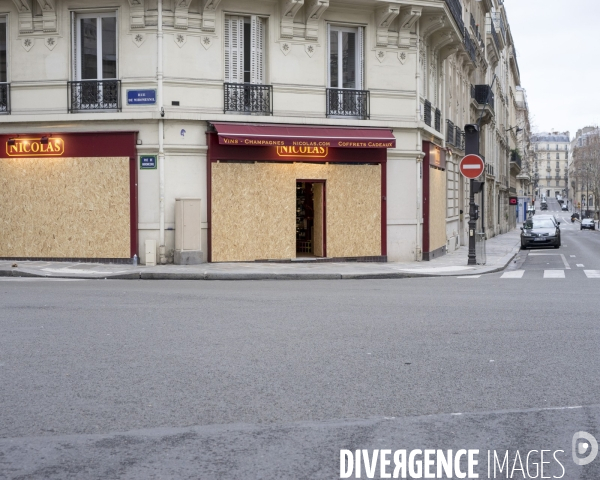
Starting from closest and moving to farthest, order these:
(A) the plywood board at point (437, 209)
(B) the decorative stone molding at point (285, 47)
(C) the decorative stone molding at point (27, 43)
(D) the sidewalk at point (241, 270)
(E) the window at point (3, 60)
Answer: (D) the sidewalk at point (241, 270) < (C) the decorative stone molding at point (27, 43) < (E) the window at point (3, 60) < (B) the decorative stone molding at point (285, 47) < (A) the plywood board at point (437, 209)

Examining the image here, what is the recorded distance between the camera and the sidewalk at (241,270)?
17953 millimetres

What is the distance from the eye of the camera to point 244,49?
21.0 meters

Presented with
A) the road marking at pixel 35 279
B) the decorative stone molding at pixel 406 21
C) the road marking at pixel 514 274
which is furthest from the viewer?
the decorative stone molding at pixel 406 21

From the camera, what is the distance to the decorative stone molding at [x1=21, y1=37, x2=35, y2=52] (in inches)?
811

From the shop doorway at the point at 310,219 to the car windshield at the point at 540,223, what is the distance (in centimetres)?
1721

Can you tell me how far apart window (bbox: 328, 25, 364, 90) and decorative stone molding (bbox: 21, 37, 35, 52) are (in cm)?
784

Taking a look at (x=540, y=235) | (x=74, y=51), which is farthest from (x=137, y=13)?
(x=540, y=235)

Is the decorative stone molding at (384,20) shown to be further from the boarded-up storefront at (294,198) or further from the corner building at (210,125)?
the boarded-up storefront at (294,198)

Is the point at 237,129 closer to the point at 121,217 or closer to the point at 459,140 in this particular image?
the point at 121,217

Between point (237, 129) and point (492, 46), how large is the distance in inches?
1272

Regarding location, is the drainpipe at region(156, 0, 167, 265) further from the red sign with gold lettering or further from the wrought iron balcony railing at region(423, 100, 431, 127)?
the wrought iron balcony railing at region(423, 100, 431, 127)

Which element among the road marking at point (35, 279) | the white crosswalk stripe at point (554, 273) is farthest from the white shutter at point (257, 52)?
the white crosswalk stripe at point (554, 273)

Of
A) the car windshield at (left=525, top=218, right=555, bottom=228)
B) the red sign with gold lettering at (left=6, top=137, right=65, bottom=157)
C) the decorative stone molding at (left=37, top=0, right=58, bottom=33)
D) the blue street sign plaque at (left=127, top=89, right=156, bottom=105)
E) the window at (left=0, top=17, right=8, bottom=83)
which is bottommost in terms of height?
the car windshield at (left=525, top=218, right=555, bottom=228)

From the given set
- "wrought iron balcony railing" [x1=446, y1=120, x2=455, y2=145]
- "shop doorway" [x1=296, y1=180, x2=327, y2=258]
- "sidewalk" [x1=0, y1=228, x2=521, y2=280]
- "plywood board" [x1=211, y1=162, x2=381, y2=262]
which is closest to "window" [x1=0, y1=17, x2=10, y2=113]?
"sidewalk" [x1=0, y1=228, x2=521, y2=280]
